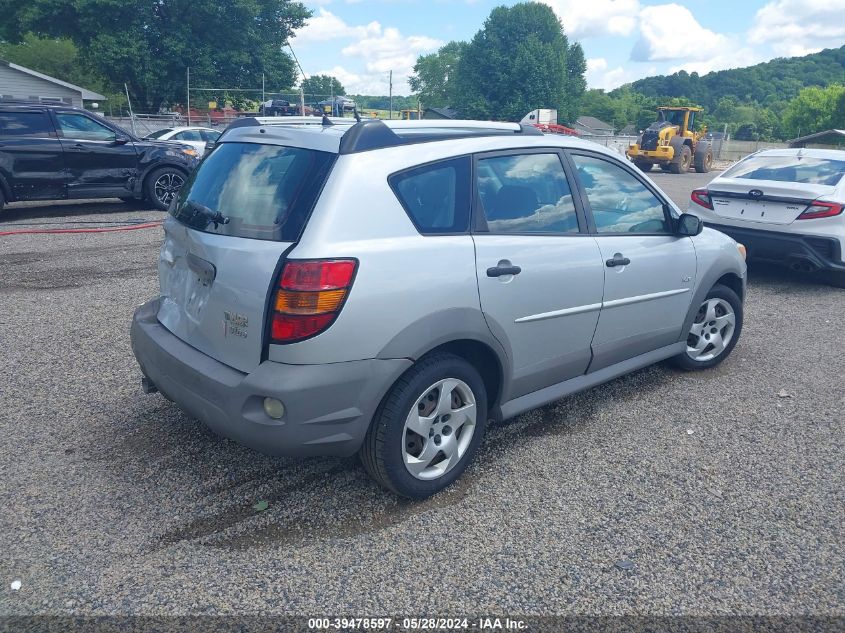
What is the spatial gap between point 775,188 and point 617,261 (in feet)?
14.6

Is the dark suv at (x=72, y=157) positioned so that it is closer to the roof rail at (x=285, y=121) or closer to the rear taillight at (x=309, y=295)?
the roof rail at (x=285, y=121)

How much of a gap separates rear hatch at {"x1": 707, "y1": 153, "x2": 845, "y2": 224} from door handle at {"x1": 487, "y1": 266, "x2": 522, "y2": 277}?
5192 millimetres

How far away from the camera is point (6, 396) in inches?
167

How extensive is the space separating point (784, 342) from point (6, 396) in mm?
5951

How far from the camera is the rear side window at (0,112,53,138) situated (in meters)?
10.2

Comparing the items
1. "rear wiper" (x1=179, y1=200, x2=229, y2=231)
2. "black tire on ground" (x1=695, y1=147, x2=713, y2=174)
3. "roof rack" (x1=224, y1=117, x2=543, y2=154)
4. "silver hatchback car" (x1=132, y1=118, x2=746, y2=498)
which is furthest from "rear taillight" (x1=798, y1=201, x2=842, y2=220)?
"black tire on ground" (x1=695, y1=147, x2=713, y2=174)

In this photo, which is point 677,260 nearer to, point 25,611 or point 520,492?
point 520,492

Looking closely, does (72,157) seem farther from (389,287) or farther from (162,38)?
(162,38)

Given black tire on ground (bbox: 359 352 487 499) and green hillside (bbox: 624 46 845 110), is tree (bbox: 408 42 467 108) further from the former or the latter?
black tire on ground (bbox: 359 352 487 499)

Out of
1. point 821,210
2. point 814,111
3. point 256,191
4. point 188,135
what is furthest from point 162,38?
point 814,111

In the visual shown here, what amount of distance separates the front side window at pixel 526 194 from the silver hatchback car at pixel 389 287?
0.01m

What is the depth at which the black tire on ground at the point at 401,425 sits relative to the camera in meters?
2.91

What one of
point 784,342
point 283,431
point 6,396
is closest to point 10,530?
point 283,431

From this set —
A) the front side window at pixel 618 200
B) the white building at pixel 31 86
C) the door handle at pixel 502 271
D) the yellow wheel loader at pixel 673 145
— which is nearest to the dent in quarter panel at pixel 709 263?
the front side window at pixel 618 200
